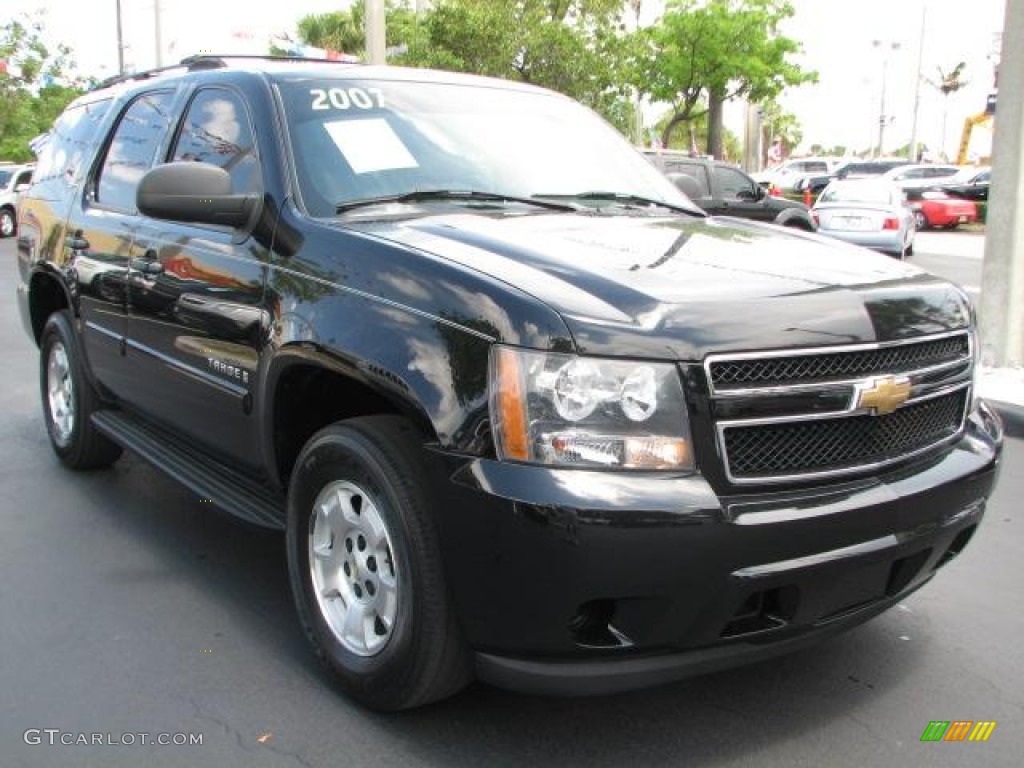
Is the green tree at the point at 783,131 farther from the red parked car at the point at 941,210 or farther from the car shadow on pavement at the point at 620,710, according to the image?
the car shadow on pavement at the point at 620,710

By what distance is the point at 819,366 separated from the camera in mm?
2596

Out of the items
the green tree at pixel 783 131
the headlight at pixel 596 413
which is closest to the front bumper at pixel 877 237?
the headlight at pixel 596 413

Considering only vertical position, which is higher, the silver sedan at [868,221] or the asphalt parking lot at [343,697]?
the silver sedan at [868,221]

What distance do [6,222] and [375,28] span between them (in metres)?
16.0

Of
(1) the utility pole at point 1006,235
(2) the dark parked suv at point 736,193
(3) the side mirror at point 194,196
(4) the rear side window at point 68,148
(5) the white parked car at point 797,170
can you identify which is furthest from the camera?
(5) the white parked car at point 797,170

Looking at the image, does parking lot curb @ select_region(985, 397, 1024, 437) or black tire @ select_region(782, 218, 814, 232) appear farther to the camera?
black tire @ select_region(782, 218, 814, 232)

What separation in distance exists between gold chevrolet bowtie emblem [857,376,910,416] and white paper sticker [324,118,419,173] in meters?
1.80

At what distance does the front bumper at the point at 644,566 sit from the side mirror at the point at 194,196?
139 centimetres

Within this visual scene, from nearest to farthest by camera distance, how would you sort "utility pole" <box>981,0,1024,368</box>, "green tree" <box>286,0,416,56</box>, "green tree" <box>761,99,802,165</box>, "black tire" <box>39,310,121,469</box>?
"black tire" <box>39,310,121,469</box>, "utility pole" <box>981,0,1024,368</box>, "green tree" <box>286,0,416,56</box>, "green tree" <box>761,99,802,165</box>

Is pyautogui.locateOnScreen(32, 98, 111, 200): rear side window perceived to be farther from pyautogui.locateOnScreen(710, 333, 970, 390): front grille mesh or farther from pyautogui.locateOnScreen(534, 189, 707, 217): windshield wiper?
pyautogui.locateOnScreen(710, 333, 970, 390): front grille mesh

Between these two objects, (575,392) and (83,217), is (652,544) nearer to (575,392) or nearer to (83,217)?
(575,392)

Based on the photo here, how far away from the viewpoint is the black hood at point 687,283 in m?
2.49

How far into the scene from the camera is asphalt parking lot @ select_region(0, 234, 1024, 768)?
281 cm

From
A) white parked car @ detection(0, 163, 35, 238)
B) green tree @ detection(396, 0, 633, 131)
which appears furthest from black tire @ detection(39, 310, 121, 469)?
white parked car @ detection(0, 163, 35, 238)
